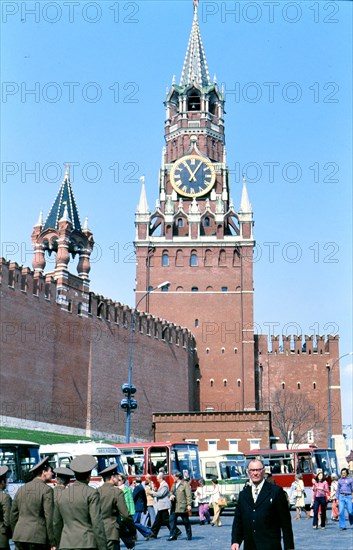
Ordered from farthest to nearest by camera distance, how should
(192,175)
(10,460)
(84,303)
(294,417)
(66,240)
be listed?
(192,175) → (294,417) → (84,303) → (66,240) → (10,460)

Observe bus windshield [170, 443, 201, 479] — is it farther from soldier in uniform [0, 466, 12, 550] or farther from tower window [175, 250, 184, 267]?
tower window [175, 250, 184, 267]

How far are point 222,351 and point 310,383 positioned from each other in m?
8.24

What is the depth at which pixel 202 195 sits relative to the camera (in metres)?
73.9

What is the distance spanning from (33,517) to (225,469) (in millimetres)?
21885

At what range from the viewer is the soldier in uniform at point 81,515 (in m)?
7.85

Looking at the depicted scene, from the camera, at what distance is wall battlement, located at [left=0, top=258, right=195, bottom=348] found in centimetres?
4581

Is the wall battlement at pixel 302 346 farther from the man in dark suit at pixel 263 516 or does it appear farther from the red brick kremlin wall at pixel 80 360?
the man in dark suit at pixel 263 516

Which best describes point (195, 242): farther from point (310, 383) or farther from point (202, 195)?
point (310, 383)

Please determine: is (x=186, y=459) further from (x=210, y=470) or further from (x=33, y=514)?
(x=33, y=514)

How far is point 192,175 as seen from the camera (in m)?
74.6

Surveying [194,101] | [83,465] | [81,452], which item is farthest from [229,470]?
[194,101]

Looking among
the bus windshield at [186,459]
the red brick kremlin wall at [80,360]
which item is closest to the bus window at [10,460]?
the bus windshield at [186,459]

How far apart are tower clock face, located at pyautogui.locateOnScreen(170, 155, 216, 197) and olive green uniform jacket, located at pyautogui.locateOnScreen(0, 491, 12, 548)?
6538 cm

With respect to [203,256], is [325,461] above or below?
below
